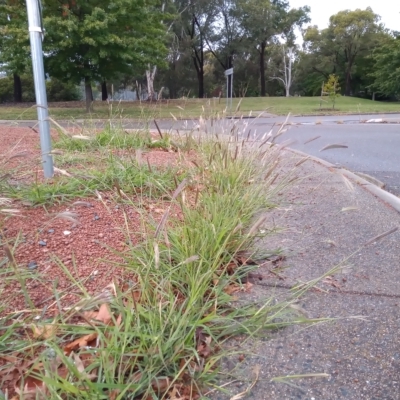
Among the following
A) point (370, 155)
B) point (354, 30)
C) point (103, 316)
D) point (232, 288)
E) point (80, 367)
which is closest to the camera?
point (80, 367)

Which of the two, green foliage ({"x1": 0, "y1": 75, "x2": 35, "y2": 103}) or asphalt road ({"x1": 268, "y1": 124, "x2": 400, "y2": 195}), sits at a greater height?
green foliage ({"x1": 0, "y1": 75, "x2": 35, "y2": 103})

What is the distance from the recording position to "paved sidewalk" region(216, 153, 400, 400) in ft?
4.63

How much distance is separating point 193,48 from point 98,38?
2252cm

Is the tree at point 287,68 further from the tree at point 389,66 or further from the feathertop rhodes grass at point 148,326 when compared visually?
the feathertop rhodes grass at point 148,326

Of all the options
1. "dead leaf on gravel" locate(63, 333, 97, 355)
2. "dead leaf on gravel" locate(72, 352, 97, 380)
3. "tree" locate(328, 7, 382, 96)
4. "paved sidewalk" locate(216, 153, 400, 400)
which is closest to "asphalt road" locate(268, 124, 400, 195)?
"paved sidewalk" locate(216, 153, 400, 400)

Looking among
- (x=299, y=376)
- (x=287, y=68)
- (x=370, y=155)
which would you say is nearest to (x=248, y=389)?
(x=299, y=376)

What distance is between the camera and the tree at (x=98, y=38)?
47.9 feet

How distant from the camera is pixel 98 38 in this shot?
14.7 m

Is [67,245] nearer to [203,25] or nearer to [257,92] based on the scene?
[203,25]

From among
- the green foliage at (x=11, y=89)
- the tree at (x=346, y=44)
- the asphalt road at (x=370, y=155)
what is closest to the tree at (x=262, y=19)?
the tree at (x=346, y=44)

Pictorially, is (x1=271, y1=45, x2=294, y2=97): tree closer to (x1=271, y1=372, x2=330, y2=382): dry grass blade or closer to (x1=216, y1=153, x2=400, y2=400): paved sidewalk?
(x1=216, y1=153, x2=400, y2=400): paved sidewalk

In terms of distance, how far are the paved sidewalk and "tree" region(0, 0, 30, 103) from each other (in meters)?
14.1

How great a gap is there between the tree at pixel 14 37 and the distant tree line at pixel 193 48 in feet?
0.14

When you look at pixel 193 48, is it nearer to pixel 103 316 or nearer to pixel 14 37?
pixel 14 37
